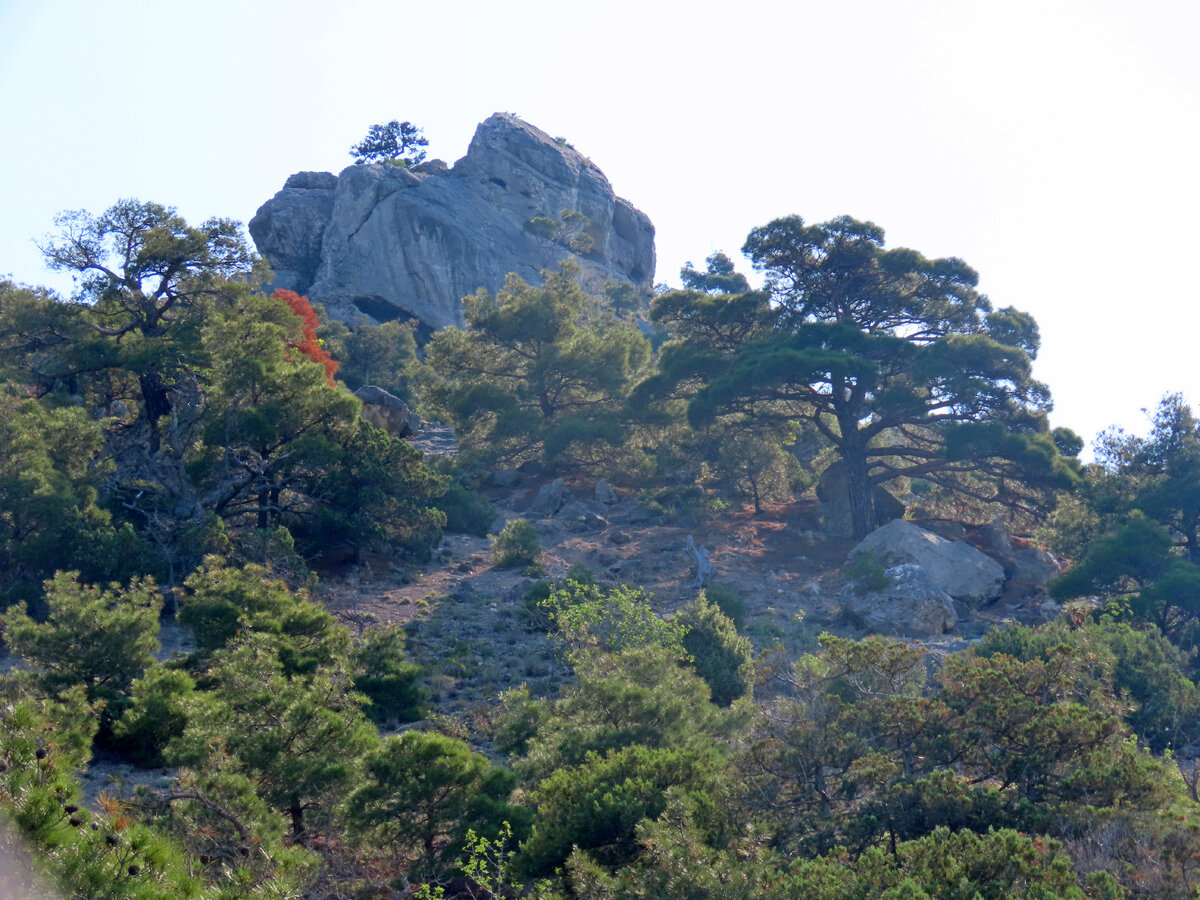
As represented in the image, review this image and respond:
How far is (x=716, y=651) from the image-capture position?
16.1 m

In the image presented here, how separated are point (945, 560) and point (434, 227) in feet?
132

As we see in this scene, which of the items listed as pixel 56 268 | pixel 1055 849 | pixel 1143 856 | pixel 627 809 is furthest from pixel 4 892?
pixel 56 268

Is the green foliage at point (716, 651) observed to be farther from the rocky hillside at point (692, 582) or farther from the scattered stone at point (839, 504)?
the scattered stone at point (839, 504)

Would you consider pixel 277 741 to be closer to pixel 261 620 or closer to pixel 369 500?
pixel 261 620

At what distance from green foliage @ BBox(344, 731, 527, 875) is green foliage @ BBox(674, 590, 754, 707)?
5.89 m

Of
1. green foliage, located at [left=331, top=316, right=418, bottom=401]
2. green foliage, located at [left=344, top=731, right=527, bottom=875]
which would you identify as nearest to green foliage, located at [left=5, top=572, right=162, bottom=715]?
green foliage, located at [left=344, top=731, right=527, bottom=875]

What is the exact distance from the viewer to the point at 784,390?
86.7 feet

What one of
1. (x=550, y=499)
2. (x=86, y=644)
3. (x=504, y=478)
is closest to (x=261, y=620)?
(x=86, y=644)

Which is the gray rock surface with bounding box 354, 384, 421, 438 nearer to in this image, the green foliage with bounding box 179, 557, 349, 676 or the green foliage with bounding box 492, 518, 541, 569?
the green foliage with bounding box 492, 518, 541, 569

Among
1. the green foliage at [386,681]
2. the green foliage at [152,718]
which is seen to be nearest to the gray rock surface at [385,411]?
the green foliage at [386,681]

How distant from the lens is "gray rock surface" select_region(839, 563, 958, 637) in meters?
19.0

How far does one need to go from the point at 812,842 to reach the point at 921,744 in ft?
6.21

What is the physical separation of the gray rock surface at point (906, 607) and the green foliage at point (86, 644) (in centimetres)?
1315

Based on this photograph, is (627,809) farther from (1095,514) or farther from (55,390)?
(55,390)
